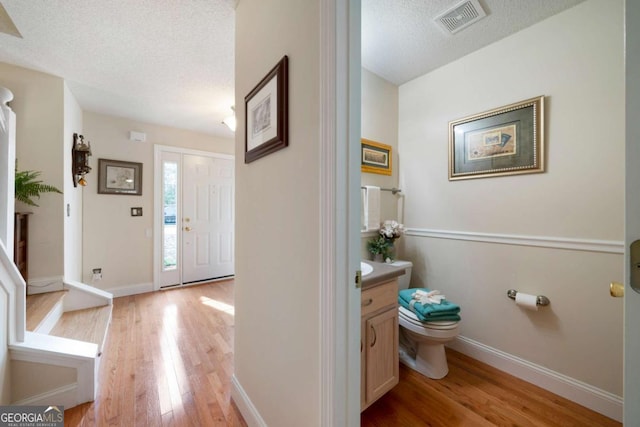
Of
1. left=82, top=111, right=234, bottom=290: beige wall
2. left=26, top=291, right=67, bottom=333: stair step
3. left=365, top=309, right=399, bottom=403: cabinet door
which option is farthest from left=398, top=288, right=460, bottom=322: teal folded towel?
left=82, top=111, right=234, bottom=290: beige wall

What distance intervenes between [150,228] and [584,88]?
15.1ft

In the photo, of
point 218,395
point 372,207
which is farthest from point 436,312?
point 218,395

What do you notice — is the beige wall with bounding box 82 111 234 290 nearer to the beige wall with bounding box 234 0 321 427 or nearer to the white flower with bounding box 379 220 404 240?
the beige wall with bounding box 234 0 321 427

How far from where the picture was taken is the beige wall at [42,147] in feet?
7.08

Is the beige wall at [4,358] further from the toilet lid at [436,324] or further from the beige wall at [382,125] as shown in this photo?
the toilet lid at [436,324]

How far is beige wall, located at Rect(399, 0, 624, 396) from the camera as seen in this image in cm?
145

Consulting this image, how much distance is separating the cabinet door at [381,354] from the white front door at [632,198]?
991mm

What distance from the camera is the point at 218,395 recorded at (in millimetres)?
1573

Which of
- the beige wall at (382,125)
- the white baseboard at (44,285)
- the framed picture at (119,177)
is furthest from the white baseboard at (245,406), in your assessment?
the framed picture at (119,177)

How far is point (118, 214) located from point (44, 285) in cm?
120

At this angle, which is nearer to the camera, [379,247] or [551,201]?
[551,201]

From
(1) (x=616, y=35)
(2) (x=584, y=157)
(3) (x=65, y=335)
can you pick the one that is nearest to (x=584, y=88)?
(1) (x=616, y=35)

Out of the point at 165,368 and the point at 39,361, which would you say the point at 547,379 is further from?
the point at 39,361

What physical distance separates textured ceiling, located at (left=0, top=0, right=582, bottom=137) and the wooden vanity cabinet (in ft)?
5.82
